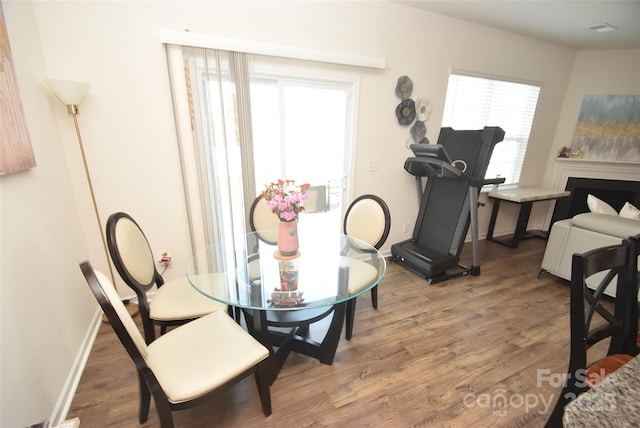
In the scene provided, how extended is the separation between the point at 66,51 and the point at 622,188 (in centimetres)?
622

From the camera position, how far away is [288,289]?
1.54 meters

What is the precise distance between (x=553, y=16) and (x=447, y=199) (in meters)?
2.14

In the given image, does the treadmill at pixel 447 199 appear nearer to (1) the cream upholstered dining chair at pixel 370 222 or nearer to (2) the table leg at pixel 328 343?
(1) the cream upholstered dining chair at pixel 370 222

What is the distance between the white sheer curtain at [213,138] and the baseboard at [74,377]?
3.03ft

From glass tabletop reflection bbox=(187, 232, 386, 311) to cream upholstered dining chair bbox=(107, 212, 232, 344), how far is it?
0.17 metres

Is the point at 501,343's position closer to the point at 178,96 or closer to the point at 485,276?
the point at 485,276

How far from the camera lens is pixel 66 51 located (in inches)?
71.5

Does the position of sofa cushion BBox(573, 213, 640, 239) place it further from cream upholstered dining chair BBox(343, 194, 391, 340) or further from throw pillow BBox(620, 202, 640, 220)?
cream upholstered dining chair BBox(343, 194, 391, 340)

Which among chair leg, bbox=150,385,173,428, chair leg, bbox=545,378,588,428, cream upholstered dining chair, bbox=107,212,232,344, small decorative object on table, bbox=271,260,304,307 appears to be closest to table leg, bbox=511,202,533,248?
chair leg, bbox=545,378,588,428

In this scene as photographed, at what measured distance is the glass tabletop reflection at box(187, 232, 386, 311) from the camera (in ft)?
4.75

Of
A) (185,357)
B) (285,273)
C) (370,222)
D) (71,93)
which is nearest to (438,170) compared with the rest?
(370,222)

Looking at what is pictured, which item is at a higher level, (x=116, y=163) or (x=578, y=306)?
(x=116, y=163)

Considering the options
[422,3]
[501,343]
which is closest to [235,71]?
[422,3]

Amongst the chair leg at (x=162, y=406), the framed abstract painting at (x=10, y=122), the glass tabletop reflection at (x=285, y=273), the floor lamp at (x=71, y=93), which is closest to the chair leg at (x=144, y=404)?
the chair leg at (x=162, y=406)
